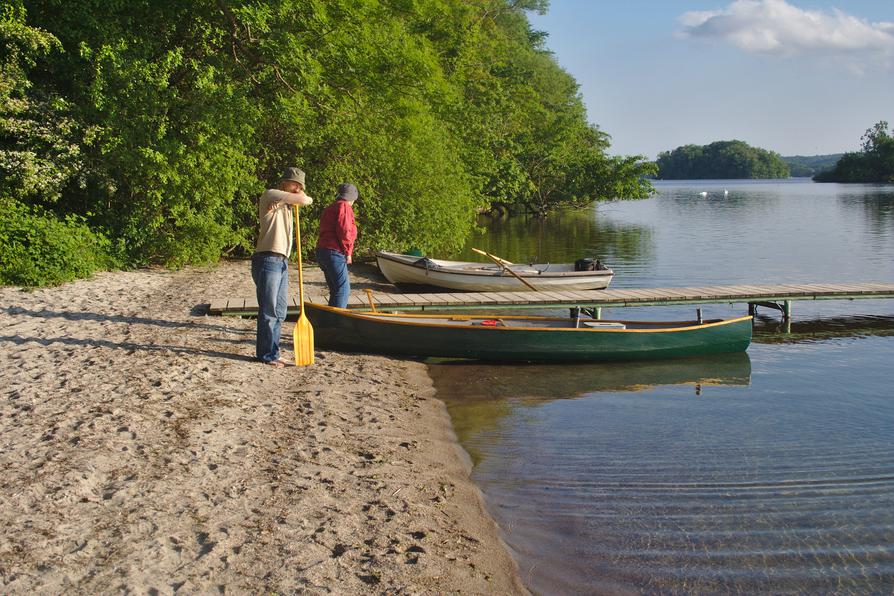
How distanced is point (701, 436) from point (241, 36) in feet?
44.0

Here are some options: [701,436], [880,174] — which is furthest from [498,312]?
[880,174]

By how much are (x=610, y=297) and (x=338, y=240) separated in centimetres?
606

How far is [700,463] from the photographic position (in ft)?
23.4

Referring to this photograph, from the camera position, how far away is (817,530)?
5664 millimetres

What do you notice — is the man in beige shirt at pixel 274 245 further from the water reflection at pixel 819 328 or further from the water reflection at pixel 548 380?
the water reflection at pixel 819 328

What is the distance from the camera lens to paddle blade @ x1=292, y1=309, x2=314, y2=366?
919 centimetres

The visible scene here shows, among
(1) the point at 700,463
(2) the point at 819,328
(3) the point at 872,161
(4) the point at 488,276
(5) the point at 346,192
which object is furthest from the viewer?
(3) the point at 872,161

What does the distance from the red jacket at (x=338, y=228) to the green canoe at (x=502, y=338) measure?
2.63 feet

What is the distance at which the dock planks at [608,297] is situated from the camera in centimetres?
1349

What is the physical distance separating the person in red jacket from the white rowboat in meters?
6.52

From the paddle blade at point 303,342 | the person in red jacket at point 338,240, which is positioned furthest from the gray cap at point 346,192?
the paddle blade at point 303,342

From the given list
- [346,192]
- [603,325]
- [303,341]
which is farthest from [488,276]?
[303,341]

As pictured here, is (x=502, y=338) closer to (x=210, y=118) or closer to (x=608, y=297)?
(x=608, y=297)

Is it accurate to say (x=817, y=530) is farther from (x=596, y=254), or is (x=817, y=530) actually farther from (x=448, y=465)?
(x=596, y=254)
